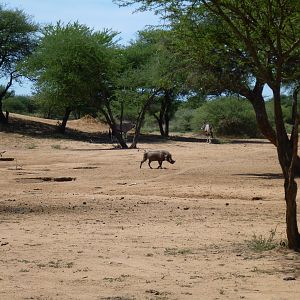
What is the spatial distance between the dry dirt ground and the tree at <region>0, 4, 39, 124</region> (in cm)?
2507

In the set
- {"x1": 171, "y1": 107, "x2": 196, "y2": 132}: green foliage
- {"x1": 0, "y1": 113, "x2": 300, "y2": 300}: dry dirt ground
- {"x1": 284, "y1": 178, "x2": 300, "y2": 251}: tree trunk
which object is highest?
{"x1": 171, "y1": 107, "x2": 196, "y2": 132}: green foliage

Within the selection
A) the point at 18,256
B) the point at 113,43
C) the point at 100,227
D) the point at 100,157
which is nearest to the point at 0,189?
the point at 100,227

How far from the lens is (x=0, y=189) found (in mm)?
17641

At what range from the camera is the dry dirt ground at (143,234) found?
690cm

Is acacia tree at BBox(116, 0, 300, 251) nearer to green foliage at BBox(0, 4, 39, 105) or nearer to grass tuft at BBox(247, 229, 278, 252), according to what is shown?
grass tuft at BBox(247, 229, 278, 252)

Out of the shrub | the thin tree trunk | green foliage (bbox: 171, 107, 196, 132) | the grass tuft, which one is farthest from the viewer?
green foliage (bbox: 171, 107, 196, 132)

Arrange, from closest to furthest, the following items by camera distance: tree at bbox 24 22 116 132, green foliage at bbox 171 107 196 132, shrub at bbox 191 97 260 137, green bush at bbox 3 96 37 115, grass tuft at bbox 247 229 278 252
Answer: grass tuft at bbox 247 229 278 252
tree at bbox 24 22 116 132
shrub at bbox 191 97 260 137
green foliage at bbox 171 107 196 132
green bush at bbox 3 96 37 115

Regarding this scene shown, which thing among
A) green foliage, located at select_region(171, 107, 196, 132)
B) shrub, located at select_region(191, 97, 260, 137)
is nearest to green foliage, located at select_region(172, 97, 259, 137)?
shrub, located at select_region(191, 97, 260, 137)

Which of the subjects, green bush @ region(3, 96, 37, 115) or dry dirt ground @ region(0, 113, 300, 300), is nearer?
dry dirt ground @ region(0, 113, 300, 300)

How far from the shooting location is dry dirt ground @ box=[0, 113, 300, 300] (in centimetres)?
690

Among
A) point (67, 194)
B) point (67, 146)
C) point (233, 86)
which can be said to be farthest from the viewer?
point (67, 146)

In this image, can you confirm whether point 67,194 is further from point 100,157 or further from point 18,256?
point 100,157

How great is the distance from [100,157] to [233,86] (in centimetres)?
1069

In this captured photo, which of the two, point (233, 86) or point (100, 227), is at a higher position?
point (233, 86)
